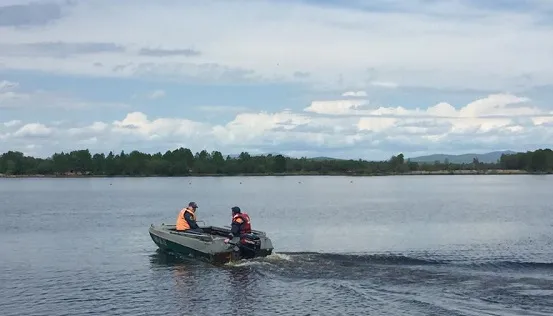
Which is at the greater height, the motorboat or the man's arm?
the man's arm

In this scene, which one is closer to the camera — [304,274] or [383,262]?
[304,274]

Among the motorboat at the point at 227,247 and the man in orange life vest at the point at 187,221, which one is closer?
the motorboat at the point at 227,247

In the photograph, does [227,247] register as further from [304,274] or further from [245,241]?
[304,274]

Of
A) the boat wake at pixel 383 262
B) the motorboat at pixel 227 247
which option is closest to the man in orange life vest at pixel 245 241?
the motorboat at pixel 227 247

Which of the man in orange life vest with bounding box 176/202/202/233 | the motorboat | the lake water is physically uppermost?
the man in orange life vest with bounding box 176/202/202/233

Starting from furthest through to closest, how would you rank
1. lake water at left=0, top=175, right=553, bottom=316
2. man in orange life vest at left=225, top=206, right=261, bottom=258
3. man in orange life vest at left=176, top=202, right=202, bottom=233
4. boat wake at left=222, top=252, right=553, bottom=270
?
man in orange life vest at left=176, top=202, right=202, bottom=233 < man in orange life vest at left=225, top=206, right=261, bottom=258 < boat wake at left=222, top=252, right=553, bottom=270 < lake water at left=0, top=175, right=553, bottom=316

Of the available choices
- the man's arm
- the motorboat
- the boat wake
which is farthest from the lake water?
the man's arm

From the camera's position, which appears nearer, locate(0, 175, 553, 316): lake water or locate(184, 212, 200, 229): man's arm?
locate(0, 175, 553, 316): lake water

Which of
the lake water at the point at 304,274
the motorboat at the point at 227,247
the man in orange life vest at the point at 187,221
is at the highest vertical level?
the man in orange life vest at the point at 187,221

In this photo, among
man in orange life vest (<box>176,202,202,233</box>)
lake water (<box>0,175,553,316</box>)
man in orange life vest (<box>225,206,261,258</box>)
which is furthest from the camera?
man in orange life vest (<box>176,202,202,233</box>)

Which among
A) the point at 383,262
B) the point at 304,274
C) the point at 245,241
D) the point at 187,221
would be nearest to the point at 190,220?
the point at 187,221

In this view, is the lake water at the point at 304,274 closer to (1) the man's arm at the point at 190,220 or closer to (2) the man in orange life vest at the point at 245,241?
(2) the man in orange life vest at the point at 245,241

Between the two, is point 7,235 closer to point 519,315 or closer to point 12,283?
point 12,283

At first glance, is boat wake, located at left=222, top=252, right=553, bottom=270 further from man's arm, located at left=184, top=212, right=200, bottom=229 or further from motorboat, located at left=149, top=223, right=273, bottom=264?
man's arm, located at left=184, top=212, right=200, bottom=229
